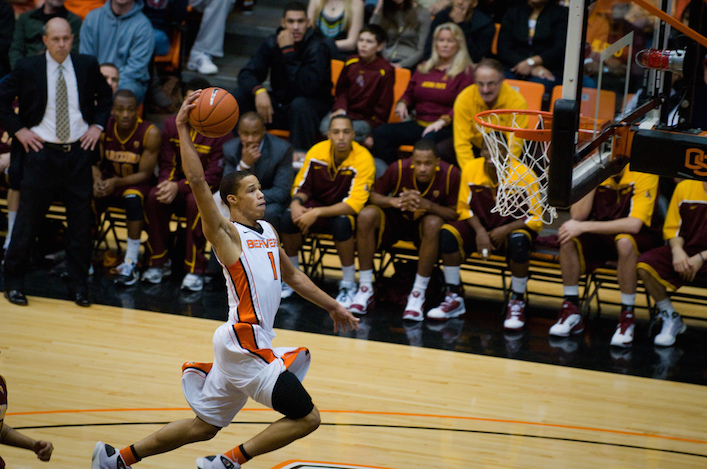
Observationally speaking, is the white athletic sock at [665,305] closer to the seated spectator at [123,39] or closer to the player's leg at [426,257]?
the player's leg at [426,257]

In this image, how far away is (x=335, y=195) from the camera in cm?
740

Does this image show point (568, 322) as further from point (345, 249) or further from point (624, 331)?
point (345, 249)

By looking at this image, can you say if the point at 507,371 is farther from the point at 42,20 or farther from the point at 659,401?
the point at 42,20

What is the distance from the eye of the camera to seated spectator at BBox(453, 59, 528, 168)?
22.7 feet

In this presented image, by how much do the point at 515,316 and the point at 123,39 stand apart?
500cm

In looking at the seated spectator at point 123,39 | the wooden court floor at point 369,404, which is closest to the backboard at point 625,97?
the wooden court floor at point 369,404

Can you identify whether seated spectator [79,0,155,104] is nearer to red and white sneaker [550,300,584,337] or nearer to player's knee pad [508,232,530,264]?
player's knee pad [508,232,530,264]

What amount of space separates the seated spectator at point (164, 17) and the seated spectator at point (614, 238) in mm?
5053

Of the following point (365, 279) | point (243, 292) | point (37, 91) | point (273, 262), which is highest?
point (37, 91)

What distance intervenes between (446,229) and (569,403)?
2066 millimetres

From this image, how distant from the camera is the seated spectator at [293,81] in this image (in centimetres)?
827

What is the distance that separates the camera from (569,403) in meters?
5.31

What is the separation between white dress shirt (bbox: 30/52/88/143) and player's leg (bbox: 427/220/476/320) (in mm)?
3146

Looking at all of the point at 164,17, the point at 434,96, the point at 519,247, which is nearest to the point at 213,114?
the point at 519,247
